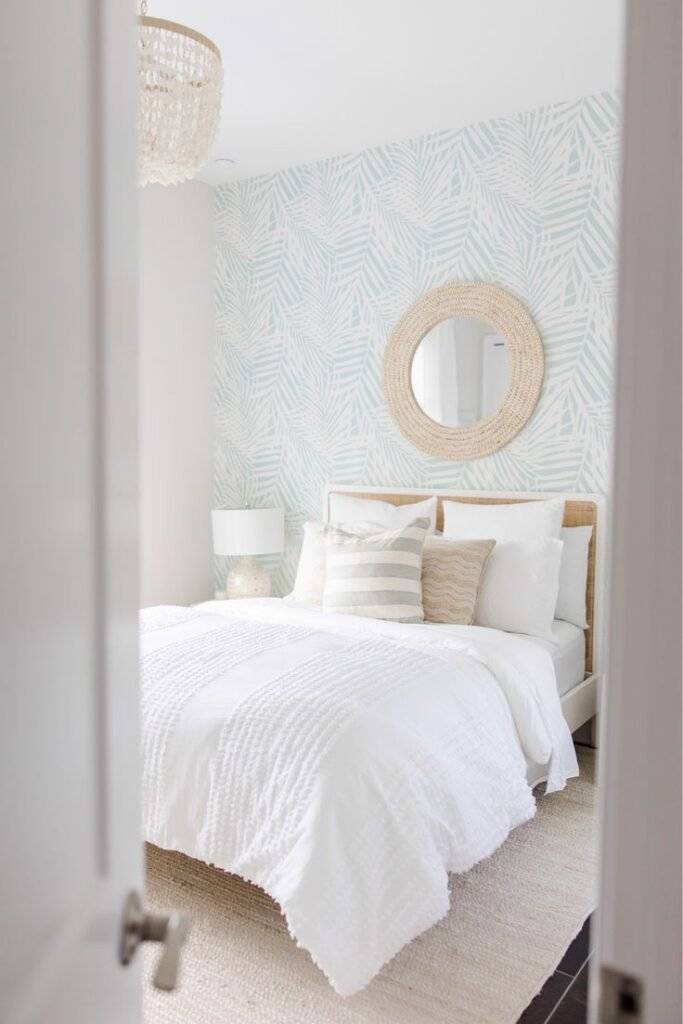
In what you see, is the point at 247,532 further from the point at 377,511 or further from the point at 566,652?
the point at 566,652

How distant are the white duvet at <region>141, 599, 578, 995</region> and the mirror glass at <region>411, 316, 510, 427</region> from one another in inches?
57.6

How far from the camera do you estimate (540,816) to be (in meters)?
2.88

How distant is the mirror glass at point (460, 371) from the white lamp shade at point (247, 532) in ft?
3.37

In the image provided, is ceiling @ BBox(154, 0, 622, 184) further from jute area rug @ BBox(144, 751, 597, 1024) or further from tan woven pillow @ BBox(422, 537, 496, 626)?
jute area rug @ BBox(144, 751, 597, 1024)

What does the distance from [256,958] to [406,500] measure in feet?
7.88

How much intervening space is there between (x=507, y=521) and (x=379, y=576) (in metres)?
0.68

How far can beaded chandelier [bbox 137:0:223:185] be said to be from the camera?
2.25m

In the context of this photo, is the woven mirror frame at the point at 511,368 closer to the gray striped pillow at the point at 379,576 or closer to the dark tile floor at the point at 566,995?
the gray striped pillow at the point at 379,576

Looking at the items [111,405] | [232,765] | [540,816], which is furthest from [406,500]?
[111,405]

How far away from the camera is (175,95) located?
7.68ft

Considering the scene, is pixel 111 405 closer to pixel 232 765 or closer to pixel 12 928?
pixel 12 928

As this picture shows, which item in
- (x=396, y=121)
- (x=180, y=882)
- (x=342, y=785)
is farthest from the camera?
(x=396, y=121)

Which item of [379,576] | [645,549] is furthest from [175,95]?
[645,549]

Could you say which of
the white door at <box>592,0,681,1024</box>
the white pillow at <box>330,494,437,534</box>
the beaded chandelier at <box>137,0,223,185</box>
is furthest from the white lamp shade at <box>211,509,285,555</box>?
the white door at <box>592,0,681,1024</box>
